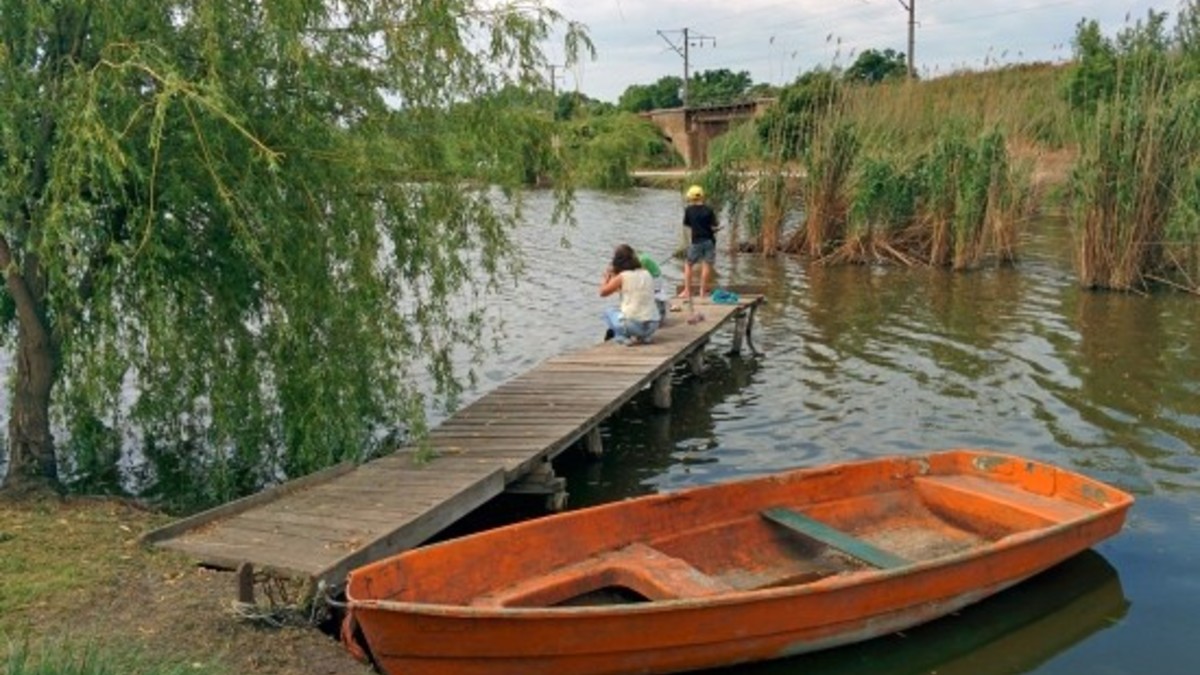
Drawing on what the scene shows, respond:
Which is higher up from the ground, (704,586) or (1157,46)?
(1157,46)

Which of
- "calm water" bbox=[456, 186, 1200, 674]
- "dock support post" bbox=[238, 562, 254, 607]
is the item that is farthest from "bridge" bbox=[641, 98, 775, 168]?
"dock support post" bbox=[238, 562, 254, 607]

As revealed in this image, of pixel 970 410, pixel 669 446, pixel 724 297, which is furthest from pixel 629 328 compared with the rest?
pixel 970 410

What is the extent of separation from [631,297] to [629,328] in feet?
1.14

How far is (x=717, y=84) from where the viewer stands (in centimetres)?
8862

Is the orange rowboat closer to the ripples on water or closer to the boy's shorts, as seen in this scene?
the ripples on water

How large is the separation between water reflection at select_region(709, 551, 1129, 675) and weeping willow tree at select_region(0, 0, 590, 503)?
3653mm

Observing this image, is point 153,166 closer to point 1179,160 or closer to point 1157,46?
point 1179,160

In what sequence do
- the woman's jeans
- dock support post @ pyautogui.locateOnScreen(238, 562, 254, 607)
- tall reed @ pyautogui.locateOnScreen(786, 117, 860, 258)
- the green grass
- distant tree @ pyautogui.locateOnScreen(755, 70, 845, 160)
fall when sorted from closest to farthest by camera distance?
1. the green grass
2. dock support post @ pyautogui.locateOnScreen(238, 562, 254, 607)
3. the woman's jeans
4. tall reed @ pyautogui.locateOnScreen(786, 117, 860, 258)
5. distant tree @ pyautogui.locateOnScreen(755, 70, 845, 160)

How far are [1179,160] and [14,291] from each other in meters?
15.9

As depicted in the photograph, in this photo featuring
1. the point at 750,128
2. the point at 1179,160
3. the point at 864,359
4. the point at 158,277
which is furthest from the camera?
the point at 750,128

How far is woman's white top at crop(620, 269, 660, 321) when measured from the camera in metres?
12.7

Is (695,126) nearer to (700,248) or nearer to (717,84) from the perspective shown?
(717,84)

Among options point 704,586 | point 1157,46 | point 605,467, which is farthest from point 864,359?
point 1157,46

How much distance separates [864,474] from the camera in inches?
336
